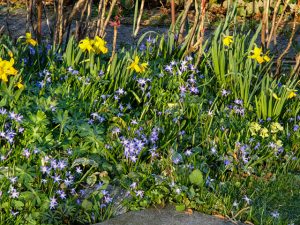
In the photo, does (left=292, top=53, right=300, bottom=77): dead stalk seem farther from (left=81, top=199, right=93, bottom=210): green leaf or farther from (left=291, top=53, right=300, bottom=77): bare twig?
(left=81, top=199, right=93, bottom=210): green leaf

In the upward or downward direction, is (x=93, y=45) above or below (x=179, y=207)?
above

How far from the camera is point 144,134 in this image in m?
4.11

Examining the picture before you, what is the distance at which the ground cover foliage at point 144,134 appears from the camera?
3.60 meters

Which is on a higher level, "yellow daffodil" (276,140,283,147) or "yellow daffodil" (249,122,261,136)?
"yellow daffodil" (249,122,261,136)

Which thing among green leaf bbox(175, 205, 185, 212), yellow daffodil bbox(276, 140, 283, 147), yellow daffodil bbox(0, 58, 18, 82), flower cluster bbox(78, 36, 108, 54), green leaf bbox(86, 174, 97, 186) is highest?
yellow daffodil bbox(0, 58, 18, 82)

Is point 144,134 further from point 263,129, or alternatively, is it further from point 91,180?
point 263,129

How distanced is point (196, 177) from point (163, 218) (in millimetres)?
319

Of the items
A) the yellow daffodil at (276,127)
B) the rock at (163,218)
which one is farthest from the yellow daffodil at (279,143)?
the rock at (163,218)

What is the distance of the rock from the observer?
3.53 m

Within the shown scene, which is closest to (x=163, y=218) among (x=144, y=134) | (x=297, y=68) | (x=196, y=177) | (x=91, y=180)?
(x=196, y=177)

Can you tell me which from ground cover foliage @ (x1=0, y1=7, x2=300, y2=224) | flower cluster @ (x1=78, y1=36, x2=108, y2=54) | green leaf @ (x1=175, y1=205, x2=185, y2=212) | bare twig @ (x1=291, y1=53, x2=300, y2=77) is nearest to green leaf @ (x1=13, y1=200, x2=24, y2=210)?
ground cover foliage @ (x1=0, y1=7, x2=300, y2=224)

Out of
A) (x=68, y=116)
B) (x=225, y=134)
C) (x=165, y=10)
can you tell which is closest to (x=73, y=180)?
(x=68, y=116)

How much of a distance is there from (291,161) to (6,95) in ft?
6.01

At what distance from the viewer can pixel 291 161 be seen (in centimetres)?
435
